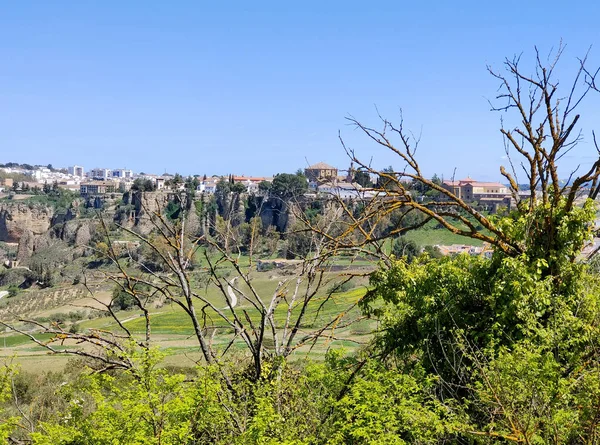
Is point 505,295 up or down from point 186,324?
up

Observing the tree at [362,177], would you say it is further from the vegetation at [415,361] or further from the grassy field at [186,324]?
the grassy field at [186,324]

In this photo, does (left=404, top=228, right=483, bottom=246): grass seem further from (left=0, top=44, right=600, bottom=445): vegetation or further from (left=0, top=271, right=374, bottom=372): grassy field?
(left=0, top=44, right=600, bottom=445): vegetation

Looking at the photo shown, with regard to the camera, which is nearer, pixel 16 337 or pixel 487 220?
pixel 487 220

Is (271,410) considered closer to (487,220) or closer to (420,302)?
(420,302)

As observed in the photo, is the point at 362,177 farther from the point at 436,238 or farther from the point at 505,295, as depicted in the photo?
the point at 436,238

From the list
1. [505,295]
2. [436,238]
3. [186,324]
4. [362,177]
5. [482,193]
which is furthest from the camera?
[482,193]

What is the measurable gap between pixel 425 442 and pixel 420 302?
2.36m

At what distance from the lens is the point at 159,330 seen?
38500 millimetres

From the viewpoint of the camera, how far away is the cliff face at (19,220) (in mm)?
107625

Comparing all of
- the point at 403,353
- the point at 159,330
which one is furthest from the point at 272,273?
the point at 403,353

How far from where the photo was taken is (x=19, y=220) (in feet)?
354

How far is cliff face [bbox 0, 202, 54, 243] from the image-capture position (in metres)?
108

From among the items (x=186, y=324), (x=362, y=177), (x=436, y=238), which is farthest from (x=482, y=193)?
(x=362, y=177)

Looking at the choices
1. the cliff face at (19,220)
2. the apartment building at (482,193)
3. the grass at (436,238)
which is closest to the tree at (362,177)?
the grass at (436,238)
